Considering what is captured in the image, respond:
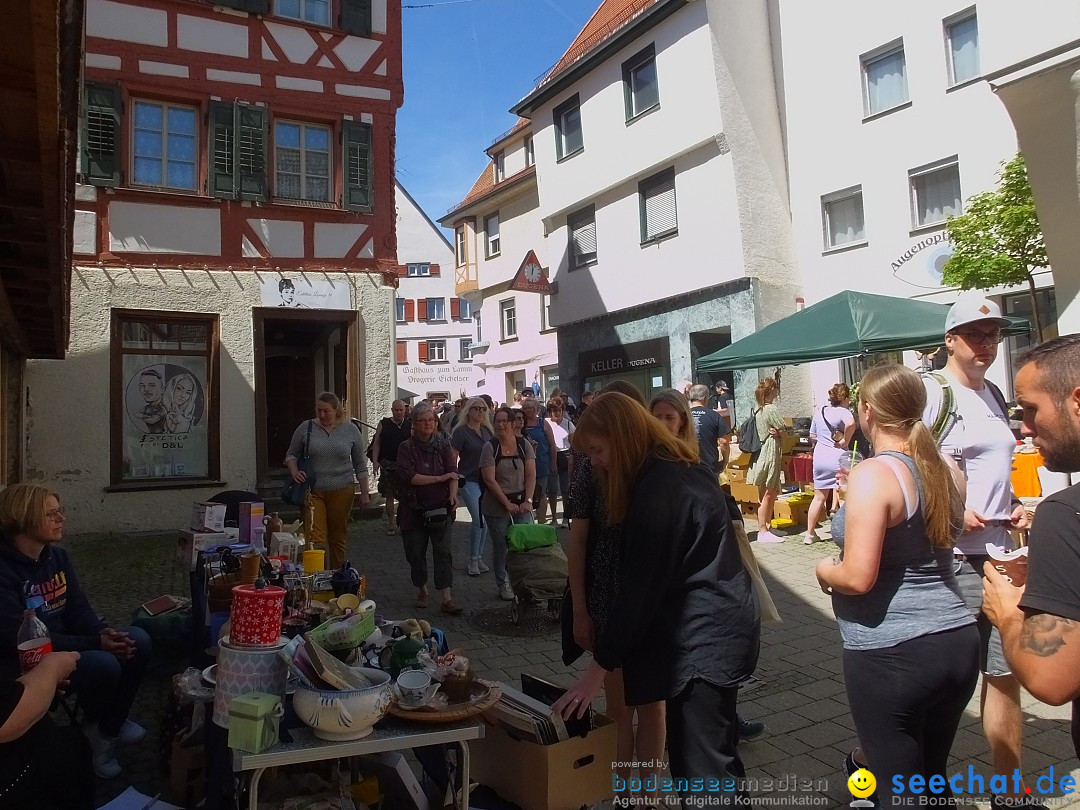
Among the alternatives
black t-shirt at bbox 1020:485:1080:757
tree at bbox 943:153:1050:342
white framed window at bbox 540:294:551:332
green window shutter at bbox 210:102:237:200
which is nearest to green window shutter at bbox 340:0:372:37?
green window shutter at bbox 210:102:237:200

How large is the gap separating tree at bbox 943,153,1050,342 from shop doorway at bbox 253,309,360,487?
9.14m

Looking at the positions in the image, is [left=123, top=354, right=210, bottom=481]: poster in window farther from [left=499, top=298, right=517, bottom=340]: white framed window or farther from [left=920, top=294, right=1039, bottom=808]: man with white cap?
[left=499, top=298, right=517, bottom=340]: white framed window

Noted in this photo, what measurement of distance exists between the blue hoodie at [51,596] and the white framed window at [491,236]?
22.2 metres

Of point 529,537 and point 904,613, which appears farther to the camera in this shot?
point 529,537

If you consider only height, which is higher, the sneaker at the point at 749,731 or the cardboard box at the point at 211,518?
the cardboard box at the point at 211,518

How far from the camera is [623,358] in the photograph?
733 inches

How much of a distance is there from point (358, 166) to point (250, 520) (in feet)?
25.5

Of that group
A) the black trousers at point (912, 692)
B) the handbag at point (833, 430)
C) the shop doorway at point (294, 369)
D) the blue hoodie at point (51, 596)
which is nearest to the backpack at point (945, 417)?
the black trousers at point (912, 692)

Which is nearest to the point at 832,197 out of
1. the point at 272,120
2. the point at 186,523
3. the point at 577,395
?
the point at 577,395

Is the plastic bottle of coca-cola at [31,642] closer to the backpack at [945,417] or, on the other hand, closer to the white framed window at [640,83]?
the backpack at [945,417]

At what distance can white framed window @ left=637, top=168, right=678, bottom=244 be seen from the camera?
17.1m

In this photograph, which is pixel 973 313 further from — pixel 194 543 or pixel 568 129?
pixel 568 129

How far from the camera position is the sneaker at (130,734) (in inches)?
147

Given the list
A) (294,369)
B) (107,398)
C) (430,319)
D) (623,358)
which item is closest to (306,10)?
(107,398)
